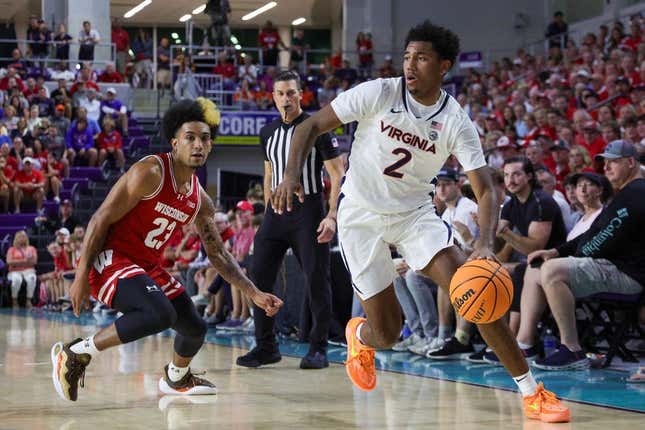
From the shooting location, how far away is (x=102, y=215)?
5945mm

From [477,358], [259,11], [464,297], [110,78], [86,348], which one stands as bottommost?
[477,358]

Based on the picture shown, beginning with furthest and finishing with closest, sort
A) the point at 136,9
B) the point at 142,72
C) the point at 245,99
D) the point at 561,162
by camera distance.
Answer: the point at 136,9, the point at 142,72, the point at 245,99, the point at 561,162

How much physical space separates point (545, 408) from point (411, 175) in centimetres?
141

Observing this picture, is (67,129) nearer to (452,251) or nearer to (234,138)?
(234,138)

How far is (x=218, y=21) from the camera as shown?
25641 mm

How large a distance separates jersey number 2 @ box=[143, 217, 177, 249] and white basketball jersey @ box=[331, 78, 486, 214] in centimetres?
118

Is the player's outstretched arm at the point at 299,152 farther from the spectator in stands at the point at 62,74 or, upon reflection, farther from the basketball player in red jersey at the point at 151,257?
the spectator in stands at the point at 62,74

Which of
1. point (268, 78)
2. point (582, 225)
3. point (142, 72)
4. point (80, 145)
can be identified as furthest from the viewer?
point (142, 72)

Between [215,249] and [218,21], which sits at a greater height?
[218,21]

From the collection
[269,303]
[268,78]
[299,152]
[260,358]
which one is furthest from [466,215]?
[268,78]

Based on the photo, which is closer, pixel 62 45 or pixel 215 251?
pixel 215 251

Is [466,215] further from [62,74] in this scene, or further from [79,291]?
[62,74]

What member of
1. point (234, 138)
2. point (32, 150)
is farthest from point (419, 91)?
point (234, 138)

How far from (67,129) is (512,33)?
12824 millimetres
